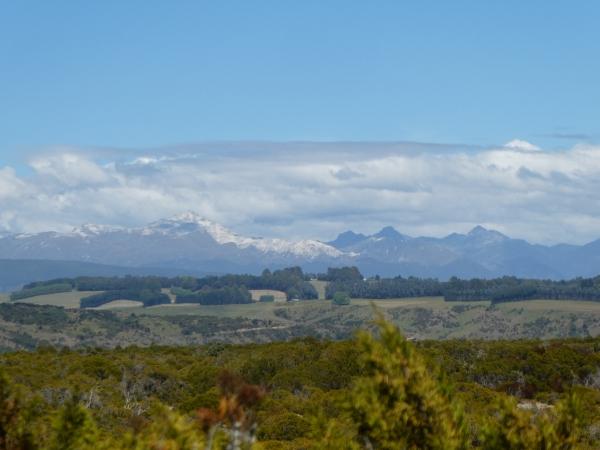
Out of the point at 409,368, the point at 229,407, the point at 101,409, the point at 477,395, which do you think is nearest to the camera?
the point at 229,407

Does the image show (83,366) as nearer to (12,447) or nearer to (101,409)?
(101,409)

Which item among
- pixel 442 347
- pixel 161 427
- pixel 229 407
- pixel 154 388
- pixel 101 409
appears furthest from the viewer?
pixel 442 347

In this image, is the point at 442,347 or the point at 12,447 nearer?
the point at 12,447

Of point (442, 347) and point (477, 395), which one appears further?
point (442, 347)

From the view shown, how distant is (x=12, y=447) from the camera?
25016mm

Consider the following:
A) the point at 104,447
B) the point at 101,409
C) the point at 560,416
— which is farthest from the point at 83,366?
the point at 560,416

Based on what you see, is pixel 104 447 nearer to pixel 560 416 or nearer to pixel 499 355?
pixel 560 416

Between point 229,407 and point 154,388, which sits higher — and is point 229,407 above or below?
above

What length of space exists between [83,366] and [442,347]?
33.8 m

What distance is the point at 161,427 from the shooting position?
24.7 metres

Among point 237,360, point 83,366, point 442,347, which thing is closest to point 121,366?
point 83,366

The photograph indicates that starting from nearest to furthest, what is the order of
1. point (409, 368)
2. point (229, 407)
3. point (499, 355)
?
point (229, 407)
point (409, 368)
point (499, 355)

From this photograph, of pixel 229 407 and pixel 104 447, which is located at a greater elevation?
pixel 229 407

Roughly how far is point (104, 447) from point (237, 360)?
63.3 metres
